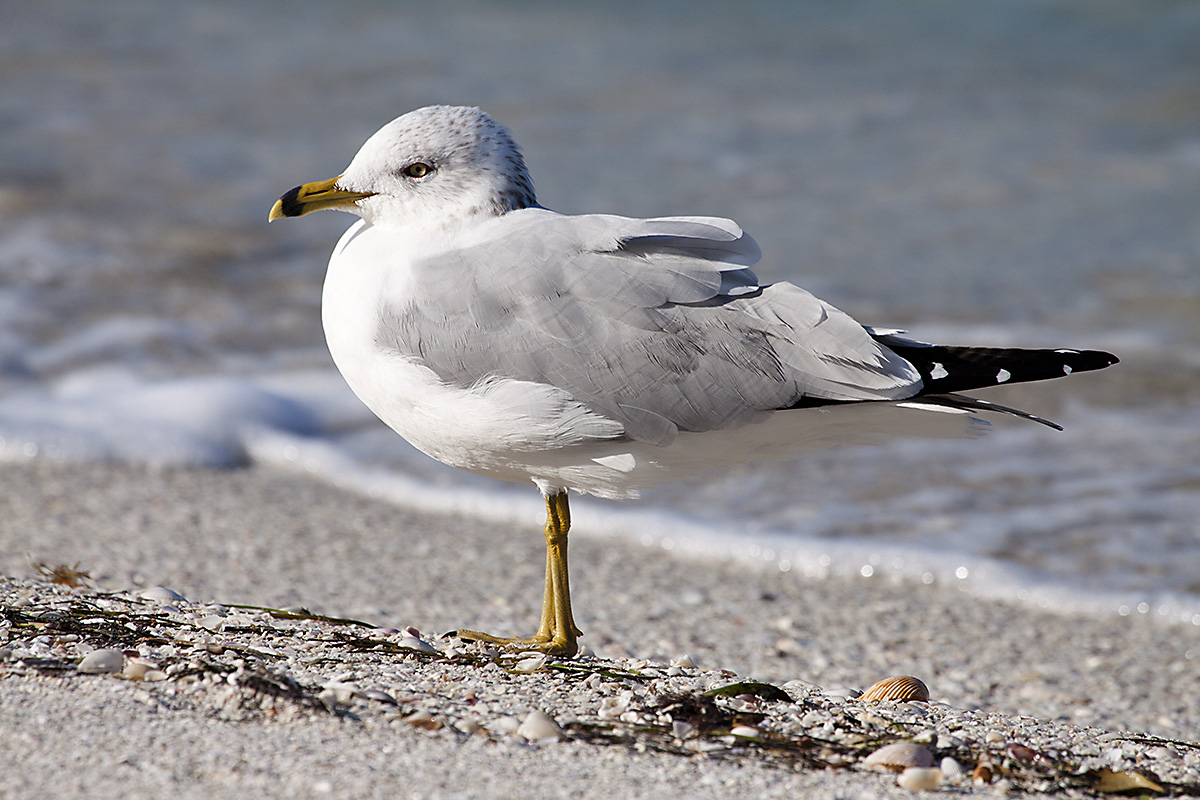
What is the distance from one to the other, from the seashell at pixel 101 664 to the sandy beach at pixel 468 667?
1.1 inches

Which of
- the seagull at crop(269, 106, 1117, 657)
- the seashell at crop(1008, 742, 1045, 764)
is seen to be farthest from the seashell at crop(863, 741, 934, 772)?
the seagull at crop(269, 106, 1117, 657)

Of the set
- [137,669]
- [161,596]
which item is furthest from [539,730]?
[161,596]

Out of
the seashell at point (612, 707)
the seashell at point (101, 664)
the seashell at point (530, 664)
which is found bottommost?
the seashell at point (612, 707)

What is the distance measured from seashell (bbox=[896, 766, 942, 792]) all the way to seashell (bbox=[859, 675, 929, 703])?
58 centimetres

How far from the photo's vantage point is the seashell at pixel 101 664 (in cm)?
273

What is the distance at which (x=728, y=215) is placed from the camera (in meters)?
9.06

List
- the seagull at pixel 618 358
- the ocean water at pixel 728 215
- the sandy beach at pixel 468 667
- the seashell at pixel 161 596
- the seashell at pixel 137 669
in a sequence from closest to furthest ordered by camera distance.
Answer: the sandy beach at pixel 468 667, the seashell at pixel 137 669, the seagull at pixel 618 358, the seashell at pixel 161 596, the ocean water at pixel 728 215

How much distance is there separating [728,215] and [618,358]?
6.21m

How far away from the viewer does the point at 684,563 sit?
16.5 ft

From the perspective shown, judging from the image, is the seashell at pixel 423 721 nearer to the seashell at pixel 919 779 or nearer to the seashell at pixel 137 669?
the seashell at pixel 137 669

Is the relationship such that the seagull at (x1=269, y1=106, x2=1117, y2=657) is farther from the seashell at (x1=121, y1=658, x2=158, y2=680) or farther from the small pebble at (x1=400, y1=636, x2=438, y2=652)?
the seashell at (x1=121, y1=658, x2=158, y2=680)

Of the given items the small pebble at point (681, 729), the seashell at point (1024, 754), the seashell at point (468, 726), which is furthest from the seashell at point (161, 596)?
the seashell at point (1024, 754)

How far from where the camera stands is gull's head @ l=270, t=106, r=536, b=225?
3.25 m

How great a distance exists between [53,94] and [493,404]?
10838 millimetres
